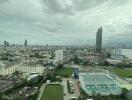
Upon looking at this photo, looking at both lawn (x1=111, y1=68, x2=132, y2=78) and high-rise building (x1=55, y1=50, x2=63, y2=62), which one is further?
high-rise building (x1=55, y1=50, x2=63, y2=62)

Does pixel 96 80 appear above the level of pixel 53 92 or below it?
above

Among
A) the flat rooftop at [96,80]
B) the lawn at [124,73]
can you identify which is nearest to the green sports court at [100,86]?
the flat rooftop at [96,80]

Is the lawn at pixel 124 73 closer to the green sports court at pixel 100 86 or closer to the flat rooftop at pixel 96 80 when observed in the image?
the flat rooftop at pixel 96 80

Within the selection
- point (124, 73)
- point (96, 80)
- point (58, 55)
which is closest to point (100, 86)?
point (96, 80)

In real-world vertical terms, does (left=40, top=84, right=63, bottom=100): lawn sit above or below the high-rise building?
below

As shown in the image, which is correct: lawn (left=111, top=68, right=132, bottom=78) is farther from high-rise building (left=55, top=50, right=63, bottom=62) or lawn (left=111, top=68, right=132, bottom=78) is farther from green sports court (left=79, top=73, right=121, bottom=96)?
high-rise building (left=55, top=50, right=63, bottom=62)

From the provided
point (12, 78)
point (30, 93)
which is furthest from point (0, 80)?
point (30, 93)

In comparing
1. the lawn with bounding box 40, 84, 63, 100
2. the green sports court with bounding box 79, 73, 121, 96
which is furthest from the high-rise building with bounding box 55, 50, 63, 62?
the green sports court with bounding box 79, 73, 121, 96

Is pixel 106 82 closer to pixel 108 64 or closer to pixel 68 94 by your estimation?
pixel 68 94

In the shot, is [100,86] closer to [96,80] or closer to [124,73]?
[96,80]

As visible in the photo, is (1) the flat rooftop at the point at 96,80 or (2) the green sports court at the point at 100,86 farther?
(1) the flat rooftop at the point at 96,80
